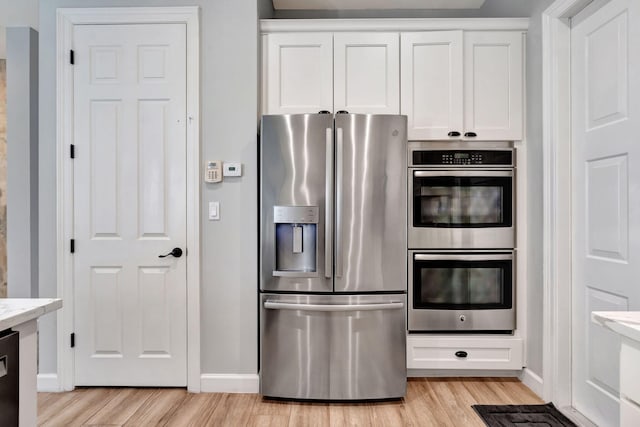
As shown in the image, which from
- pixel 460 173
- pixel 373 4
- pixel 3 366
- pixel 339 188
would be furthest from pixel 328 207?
pixel 373 4

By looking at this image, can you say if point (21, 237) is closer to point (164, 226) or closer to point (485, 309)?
point (164, 226)

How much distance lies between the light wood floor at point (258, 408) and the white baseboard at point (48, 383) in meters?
0.05

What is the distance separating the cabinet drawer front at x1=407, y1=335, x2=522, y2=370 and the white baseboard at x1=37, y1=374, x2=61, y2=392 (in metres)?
2.29

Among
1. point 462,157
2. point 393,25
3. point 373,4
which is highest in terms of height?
point 373,4

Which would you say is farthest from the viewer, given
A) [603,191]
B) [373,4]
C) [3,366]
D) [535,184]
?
[373,4]

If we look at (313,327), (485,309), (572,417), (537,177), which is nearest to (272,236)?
(313,327)

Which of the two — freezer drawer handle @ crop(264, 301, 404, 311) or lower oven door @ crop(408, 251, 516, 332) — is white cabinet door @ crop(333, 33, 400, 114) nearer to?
lower oven door @ crop(408, 251, 516, 332)

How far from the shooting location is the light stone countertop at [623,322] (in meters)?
1.04

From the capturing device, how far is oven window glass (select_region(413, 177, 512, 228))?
2668 millimetres

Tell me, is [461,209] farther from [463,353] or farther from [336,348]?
[336,348]

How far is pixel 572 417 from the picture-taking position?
225cm

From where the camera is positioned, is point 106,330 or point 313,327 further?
point 106,330

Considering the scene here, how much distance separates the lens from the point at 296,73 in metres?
2.67

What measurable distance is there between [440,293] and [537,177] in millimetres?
947
